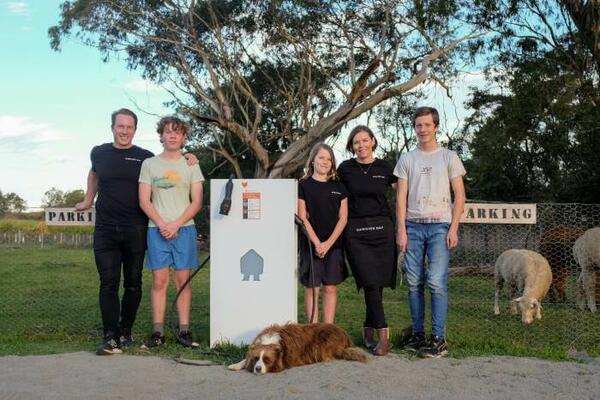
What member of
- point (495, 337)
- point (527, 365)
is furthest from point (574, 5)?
point (527, 365)

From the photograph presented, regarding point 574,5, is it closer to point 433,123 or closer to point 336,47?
point 336,47

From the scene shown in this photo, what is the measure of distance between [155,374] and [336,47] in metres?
23.0

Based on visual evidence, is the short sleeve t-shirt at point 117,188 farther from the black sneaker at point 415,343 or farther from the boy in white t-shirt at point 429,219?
the black sneaker at point 415,343

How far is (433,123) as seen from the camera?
591 cm

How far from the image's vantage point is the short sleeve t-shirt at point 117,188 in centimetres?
608

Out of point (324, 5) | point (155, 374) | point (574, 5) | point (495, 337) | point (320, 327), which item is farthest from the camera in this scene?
point (324, 5)

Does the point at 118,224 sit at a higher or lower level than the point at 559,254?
higher

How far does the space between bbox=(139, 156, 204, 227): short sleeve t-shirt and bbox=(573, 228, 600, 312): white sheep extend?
5.53 meters

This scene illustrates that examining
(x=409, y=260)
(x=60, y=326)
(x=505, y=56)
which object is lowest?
(x=60, y=326)

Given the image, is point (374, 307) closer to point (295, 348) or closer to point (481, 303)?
point (295, 348)

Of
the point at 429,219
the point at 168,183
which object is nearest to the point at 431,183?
the point at 429,219

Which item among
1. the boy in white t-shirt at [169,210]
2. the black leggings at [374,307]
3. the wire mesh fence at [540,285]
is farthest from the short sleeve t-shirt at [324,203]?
the wire mesh fence at [540,285]

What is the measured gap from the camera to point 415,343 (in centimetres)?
595

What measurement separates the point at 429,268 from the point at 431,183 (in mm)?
691
